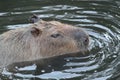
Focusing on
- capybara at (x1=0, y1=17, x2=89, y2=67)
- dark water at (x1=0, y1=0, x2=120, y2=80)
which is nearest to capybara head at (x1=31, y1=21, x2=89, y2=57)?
capybara at (x1=0, y1=17, x2=89, y2=67)

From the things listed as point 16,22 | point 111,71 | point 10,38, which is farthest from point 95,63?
point 16,22

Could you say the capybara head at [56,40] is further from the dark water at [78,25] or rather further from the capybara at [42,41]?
the dark water at [78,25]

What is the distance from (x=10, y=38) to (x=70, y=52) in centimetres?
156

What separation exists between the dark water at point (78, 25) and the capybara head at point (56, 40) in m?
0.21

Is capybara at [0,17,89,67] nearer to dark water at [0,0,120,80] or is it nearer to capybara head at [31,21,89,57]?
capybara head at [31,21,89,57]

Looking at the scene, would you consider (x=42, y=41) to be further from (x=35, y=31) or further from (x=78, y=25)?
(x=78, y=25)

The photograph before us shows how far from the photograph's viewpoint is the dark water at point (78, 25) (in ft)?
36.3

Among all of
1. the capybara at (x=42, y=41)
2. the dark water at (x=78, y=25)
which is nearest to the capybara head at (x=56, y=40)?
the capybara at (x=42, y=41)

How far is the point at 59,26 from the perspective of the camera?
12203mm

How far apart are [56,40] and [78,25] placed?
2232 millimetres

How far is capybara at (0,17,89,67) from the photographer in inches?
467

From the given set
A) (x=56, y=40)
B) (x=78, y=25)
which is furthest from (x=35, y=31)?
(x=78, y=25)

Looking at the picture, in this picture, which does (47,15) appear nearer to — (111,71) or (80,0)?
(80,0)

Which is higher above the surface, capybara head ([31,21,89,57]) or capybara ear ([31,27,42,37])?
capybara ear ([31,27,42,37])
